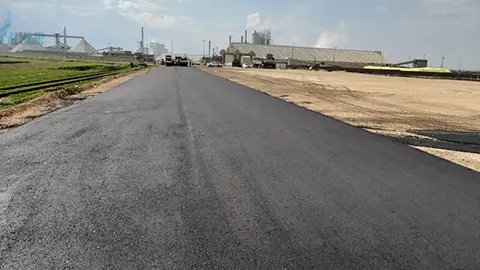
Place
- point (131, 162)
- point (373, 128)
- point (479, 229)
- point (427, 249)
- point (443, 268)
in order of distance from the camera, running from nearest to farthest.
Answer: point (443, 268) < point (427, 249) < point (479, 229) < point (131, 162) < point (373, 128)

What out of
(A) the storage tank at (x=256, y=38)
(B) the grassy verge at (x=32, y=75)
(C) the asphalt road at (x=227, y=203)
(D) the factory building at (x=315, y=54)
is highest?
(A) the storage tank at (x=256, y=38)

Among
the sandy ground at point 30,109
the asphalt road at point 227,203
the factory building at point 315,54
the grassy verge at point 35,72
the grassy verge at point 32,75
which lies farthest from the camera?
the factory building at point 315,54

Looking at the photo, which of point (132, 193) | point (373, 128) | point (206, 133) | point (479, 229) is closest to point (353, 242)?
point (479, 229)

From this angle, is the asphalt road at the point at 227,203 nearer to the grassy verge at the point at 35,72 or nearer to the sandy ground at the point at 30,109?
the sandy ground at the point at 30,109

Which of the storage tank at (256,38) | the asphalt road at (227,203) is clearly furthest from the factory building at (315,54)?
the asphalt road at (227,203)

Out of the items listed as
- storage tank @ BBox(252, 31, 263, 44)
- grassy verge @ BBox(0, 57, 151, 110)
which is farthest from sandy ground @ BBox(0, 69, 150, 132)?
storage tank @ BBox(252, 31, 263, 44)

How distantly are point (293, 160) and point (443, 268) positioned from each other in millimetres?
4161

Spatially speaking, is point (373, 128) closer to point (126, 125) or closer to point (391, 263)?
point (126, 125)

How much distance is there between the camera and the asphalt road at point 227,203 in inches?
154

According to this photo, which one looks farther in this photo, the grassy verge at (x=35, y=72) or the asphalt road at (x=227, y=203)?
the grassy verge at (x=35, y=72)

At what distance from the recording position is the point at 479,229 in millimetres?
4785

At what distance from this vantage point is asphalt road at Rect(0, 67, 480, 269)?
3.92m

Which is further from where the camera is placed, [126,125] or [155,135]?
[126,125]

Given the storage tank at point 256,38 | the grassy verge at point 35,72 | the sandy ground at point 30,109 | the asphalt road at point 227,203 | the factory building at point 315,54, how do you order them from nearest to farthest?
the asphalt road at point 227,203 → the sandy ground at point 30,109 → the grassy verge at point 35,72 → the factory building at point 315,54 → the storage tank at point 256,38
